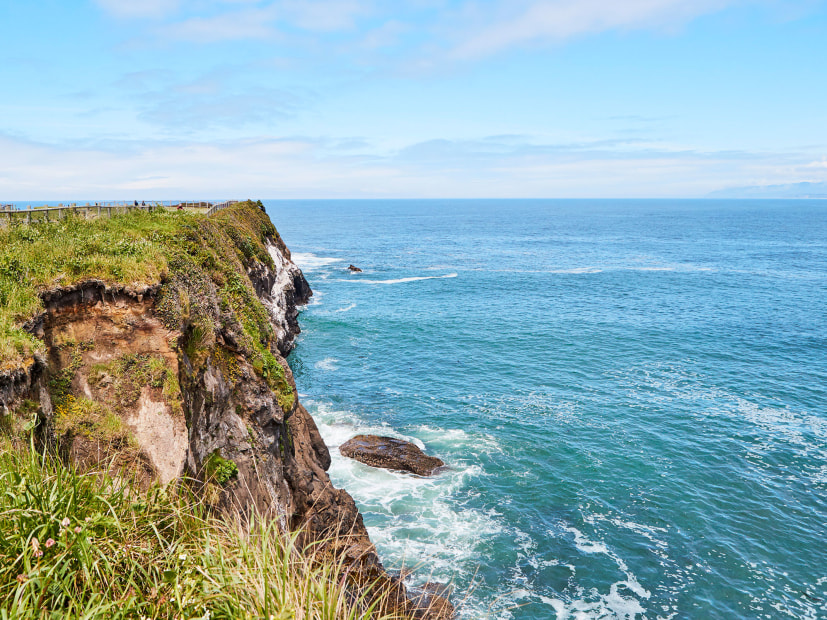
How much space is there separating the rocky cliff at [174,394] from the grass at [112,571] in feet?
4.45

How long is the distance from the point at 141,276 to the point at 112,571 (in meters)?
11.8

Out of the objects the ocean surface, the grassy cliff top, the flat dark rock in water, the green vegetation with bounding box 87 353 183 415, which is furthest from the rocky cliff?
the flat dark rock in water

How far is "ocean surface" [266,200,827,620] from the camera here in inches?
841

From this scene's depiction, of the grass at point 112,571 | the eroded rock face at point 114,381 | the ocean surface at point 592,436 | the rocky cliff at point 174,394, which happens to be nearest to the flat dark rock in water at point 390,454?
the ocean surface at point 592,436

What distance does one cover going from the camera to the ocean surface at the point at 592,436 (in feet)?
70.1

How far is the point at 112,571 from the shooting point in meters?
6.55

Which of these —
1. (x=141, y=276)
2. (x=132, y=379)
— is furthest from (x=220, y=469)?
(x=141, y=276)

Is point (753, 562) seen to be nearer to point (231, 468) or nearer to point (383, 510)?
point (383, 510)

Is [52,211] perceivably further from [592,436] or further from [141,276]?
[592,436]

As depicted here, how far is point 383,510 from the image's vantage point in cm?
2603

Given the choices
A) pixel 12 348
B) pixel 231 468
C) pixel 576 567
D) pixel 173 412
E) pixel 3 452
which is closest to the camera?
pixel 3 452

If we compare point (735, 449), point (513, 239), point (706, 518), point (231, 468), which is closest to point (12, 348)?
point (231, 468)

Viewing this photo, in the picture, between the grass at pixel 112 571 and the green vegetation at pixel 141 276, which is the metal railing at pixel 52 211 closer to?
the green vegetation at pixel 141 276

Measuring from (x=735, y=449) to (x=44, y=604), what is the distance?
34.5 metres
